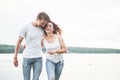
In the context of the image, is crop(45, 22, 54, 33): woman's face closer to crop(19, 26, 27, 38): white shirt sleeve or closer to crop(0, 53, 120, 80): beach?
crop(19, 26, 27, 38): white shirt sleeve

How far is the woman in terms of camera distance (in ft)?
17.6

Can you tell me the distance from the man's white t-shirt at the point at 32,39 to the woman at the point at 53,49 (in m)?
0.10

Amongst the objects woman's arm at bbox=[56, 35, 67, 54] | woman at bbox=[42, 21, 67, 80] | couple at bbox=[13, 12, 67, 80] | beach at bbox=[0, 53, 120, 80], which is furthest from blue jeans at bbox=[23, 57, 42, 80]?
beach at bbox=[0, 53, 120, 80]

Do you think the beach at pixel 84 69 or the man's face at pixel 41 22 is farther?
the beach at pixel 84 69

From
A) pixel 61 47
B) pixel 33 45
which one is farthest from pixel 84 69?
pixel 33 45

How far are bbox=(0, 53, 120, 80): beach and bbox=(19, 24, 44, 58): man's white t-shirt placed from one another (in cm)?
299

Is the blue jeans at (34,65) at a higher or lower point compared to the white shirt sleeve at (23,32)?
lower

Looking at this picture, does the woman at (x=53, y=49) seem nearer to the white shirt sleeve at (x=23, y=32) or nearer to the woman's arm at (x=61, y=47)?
the woman's arm at (x=61, y=47)

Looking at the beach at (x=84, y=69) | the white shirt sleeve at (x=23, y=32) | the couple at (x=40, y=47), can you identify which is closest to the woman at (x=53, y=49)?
the couple at (x=40, y=47)

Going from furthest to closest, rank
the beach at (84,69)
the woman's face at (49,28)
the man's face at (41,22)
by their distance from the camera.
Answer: the beach at (84,69) < the woman's face at (49,28) < the man's face at (41,22)

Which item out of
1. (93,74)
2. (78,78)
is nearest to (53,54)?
(78,78)

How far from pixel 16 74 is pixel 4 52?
4.73 m

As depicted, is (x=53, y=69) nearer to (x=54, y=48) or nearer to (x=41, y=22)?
(x=54, y=48)

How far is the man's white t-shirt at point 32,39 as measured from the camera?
5.42 metres
